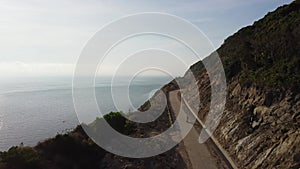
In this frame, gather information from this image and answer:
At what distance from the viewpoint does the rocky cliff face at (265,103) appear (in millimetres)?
17172

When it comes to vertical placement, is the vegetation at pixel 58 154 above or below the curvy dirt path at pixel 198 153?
above

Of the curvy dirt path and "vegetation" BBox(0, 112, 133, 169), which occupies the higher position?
"vegetation" BBox(0, 112, 133, 169)

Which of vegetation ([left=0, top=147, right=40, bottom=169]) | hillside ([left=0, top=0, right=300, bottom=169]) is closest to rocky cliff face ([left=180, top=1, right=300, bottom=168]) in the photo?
hillside ([left=0, top=0, right=300, bottom=169])

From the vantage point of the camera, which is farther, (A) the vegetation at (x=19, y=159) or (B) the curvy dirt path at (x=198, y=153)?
(B) the curvy dirt path at (x=198, y=153)

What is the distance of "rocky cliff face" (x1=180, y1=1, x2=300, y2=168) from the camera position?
676 inches

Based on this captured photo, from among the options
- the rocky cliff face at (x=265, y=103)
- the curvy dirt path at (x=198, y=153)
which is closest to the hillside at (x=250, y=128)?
the rocky cliff face at (x=265, y=103)

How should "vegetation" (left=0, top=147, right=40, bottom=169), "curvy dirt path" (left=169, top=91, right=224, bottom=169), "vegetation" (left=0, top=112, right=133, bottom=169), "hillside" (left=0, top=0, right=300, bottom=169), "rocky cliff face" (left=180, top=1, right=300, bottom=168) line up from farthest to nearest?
"curvy dirt path" (left=169, top=91, right=224, bottom=169), "rocky cliff face" (left=180, top=1, right=300, bottom=168), "hillside" (left=0, top=0, right=300, bottom=169), "vegetation" (left=0, top=112, right=133, bottom=169), "vegetation" (left=0, top=147, right=40, bottom=169)

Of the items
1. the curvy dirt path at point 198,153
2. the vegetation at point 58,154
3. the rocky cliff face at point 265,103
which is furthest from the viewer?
the curvy dirt path at point 198,153

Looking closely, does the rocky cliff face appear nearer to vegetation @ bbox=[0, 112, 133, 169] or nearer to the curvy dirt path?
the curvy dirt path

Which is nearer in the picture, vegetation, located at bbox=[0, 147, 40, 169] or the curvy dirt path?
vegetation, located at bbox=[0, 147, 40, 169]

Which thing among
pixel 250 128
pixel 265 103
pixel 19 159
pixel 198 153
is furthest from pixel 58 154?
pixel 265 103

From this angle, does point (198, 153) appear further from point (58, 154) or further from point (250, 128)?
point (58, 154)

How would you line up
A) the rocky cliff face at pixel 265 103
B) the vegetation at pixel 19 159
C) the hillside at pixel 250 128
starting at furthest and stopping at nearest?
1. the rocky cliff face at pixel 265 103
2. the hillside at pixel 250 128
3. the vegetation at pixel 19 159

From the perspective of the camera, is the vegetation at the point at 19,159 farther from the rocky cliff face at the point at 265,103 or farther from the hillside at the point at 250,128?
the rocky cliff face at the point at 265,103
